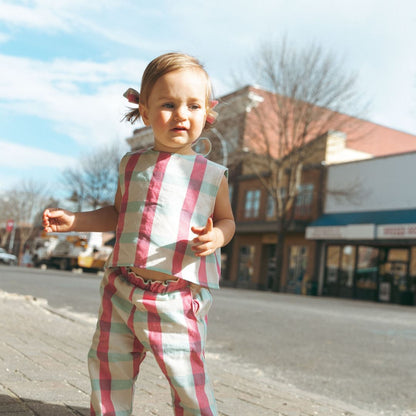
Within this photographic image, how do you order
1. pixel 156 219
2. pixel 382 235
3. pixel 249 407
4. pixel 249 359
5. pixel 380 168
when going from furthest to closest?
pixel 380 168, pixel 382 235, pixel 249 359, pixel 249 407, pixel 156 219

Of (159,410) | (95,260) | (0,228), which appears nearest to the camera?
(159,410)

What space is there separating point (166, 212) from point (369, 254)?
27.5 meters

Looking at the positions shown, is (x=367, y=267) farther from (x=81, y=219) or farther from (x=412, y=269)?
(x=81, y=219)

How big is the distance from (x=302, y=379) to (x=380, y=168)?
78.1ft

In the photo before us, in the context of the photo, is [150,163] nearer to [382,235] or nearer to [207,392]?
[207,392]

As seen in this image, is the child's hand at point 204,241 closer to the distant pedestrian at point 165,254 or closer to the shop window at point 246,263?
the distant pedestrian at point 165,254

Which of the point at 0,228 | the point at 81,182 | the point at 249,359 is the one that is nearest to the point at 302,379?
the point at 249,359

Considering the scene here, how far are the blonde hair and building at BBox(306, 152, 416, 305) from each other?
24.0 meters

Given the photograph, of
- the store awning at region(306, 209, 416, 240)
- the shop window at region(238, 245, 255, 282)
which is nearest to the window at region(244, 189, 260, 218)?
the shop window at region(238, 245, 255, 282)

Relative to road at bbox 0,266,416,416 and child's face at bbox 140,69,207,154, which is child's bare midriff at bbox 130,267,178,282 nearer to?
child's face at bbox 140,69,207,154

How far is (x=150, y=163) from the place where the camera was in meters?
2.17

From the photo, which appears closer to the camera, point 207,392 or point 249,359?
point 207,392

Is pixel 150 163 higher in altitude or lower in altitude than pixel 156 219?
higher

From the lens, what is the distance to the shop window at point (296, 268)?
31516mm
